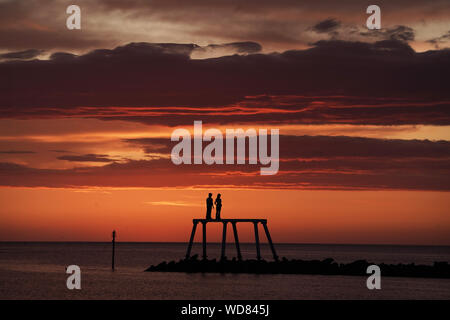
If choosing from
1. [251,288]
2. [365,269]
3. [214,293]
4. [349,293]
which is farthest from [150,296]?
[365,269]

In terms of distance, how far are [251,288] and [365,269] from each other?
15687 mm

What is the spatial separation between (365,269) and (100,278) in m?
23.3

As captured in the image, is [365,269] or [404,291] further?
[365,269]

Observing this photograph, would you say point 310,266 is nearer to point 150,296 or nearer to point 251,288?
point 251,288

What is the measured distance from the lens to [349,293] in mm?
48375
